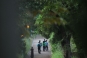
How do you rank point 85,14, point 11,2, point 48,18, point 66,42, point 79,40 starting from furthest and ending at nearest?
point 66,42, point 48,18, point 79,40, point 85,14, point 11,2

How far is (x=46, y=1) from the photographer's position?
39.8ft

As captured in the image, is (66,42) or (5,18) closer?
(5,18)

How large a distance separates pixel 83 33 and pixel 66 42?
9.01m

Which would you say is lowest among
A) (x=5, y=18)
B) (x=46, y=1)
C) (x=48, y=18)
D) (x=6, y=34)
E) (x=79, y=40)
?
(x=6, y=34)

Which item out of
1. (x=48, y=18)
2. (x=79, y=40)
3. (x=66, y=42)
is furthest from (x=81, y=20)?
(x=66, y=42)

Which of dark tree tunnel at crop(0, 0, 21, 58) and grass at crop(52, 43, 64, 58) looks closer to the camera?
dark tree tunnel at crop(0, 0, 21, 58)

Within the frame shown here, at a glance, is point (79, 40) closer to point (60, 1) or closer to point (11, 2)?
point (60, 1)

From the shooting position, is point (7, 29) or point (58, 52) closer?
point (7, 29)

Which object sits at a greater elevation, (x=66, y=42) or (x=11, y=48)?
(x=66, y=42)

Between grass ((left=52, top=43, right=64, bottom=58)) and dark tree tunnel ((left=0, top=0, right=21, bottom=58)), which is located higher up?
grass ((left=52, top=43, right=64, bottom=58))

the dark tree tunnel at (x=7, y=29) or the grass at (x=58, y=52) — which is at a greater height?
the grass at (x=58, y=52)

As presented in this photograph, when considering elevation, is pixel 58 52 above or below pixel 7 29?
above

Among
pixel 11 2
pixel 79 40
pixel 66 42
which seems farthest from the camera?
pixel 66 42

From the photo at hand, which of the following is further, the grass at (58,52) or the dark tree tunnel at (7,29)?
the grass at (58,52)
